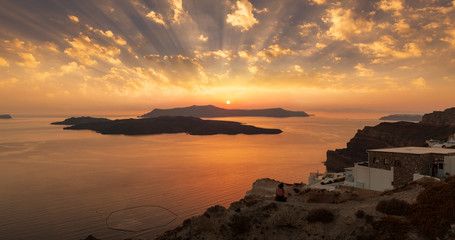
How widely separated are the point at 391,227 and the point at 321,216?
290 centimetres

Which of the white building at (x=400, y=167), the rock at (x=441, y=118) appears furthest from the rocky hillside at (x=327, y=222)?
the rock at (x=441, y=118)

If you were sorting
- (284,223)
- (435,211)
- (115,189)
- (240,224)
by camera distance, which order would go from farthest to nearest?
1. (115,189)
2. (240,224)
3. (284,223)
4. (435,211)

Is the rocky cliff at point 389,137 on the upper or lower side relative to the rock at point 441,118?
lower

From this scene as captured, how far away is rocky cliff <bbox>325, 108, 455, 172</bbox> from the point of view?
242 ft

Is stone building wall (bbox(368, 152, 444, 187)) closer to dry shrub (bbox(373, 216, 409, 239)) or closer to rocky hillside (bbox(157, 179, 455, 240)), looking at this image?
→ rocky hillside (bbox(157, 179, 455, 240))

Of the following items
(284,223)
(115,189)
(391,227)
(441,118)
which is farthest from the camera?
(441,118)

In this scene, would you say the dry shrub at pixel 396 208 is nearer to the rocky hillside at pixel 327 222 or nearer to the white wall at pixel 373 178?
the rocky hillside at pixel 327 222

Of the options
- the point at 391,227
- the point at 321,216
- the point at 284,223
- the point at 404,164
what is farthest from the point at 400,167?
the point at 284,223

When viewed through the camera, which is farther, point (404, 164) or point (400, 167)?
point (400, 167)

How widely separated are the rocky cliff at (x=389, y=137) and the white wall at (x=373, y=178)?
45693 mm

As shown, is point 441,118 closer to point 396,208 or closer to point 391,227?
point 396,208

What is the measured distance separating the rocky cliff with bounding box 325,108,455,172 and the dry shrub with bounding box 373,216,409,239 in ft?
222

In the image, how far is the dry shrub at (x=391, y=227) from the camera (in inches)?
380

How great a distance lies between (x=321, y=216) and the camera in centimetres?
1180
